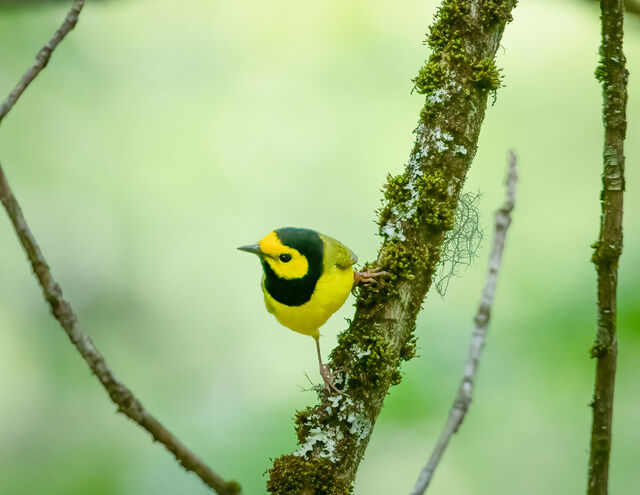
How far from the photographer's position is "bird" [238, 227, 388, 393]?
3.40m

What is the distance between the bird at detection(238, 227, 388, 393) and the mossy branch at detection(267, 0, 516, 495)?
0.29m

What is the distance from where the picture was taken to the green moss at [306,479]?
2.69m

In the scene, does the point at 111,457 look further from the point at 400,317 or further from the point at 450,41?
the point at 450,41

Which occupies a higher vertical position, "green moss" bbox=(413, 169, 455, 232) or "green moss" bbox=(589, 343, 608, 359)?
"green moss" bbox=(413, 169, 455, 232)

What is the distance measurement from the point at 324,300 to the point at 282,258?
31cm

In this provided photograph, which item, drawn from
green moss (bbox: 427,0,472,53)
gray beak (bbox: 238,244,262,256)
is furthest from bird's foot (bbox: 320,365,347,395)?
green moss (bbox: 427,0,472,53)

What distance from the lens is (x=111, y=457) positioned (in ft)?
21.0

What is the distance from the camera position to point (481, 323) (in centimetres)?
158

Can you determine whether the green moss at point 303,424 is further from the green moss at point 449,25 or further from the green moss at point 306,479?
the green moss at point 449,25

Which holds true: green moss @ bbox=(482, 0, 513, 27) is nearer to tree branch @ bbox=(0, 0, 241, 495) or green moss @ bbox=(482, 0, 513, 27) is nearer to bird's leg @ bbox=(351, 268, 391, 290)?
bird's leg @ bbox=(351, 268, 391, 290)

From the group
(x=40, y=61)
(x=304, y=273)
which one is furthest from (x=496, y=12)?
(x=40, y=61)

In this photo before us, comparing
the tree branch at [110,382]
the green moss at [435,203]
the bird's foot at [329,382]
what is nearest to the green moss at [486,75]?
the green moss at [435,203]

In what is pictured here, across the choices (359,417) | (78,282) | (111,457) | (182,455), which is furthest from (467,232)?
(78,282)

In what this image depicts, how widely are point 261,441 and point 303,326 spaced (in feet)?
8.24
